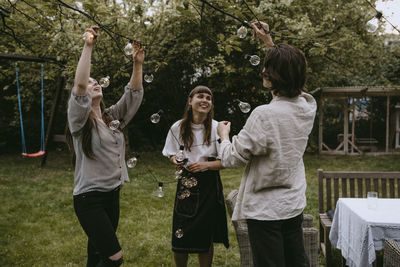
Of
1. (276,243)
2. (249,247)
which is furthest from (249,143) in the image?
(249,247)

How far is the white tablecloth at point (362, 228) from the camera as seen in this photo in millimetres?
2664

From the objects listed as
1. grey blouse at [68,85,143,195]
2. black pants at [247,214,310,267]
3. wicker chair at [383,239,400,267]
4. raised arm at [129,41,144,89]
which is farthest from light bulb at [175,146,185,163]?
wicker chair at [383,239,400,267]

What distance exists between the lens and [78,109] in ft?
6.22

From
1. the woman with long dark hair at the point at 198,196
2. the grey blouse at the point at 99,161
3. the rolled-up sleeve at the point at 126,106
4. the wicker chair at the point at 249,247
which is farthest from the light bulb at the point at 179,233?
the rolled-up sleeve at the point at 126,106

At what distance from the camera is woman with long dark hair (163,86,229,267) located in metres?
2.62

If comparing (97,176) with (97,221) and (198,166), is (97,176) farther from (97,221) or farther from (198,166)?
(198,166)

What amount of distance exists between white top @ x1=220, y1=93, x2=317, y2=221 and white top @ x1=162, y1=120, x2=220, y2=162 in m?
0.87

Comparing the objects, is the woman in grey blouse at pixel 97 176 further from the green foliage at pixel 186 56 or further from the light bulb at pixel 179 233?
the green foliage at pixel 186 56

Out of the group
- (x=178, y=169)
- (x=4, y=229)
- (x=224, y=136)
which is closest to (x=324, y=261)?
(x=178, y=169)

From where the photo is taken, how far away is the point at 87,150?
2100 millimetres

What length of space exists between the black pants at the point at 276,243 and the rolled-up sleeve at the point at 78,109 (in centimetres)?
110

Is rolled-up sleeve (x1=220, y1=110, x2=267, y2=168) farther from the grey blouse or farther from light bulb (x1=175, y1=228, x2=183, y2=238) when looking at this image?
light bulb (x1=175, y1=228, x2=183, y2=238)

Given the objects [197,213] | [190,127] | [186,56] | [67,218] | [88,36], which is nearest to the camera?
[88,36]

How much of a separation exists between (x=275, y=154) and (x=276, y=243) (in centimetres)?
46
